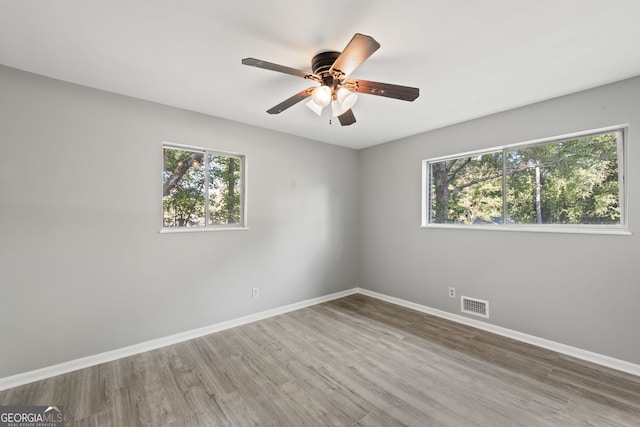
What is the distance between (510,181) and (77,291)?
447cm

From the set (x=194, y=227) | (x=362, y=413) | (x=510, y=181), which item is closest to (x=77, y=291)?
(x=194, y=227)

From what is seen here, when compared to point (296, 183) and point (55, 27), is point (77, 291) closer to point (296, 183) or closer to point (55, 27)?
point (55, 27)

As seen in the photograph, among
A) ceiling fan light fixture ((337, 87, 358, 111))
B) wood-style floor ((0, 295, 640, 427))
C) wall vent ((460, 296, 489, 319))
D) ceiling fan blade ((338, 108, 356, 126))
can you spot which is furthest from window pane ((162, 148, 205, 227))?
wall vent ((460, 296, 489, 319))

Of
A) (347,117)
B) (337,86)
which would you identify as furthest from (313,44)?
(347,117)

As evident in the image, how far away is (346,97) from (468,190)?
2.32 metres

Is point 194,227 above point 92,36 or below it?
below

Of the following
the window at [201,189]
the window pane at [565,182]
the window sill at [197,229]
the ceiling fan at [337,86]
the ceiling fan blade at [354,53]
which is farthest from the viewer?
the window at [201,189]

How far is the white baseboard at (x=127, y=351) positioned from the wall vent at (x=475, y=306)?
2.14m

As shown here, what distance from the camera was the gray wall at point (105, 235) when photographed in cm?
210

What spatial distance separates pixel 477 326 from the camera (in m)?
3.10

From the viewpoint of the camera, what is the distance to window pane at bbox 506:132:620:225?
2.41m

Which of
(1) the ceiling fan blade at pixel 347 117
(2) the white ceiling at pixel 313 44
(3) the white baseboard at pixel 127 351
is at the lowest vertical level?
(3) the white baseboard at pixel 127 351

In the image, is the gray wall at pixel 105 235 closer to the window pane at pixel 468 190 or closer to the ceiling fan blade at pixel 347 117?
the ceiling fan blade at pixel 347 117

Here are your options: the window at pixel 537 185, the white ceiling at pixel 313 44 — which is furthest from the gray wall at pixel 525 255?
the white ceiling at pixel 313 44
